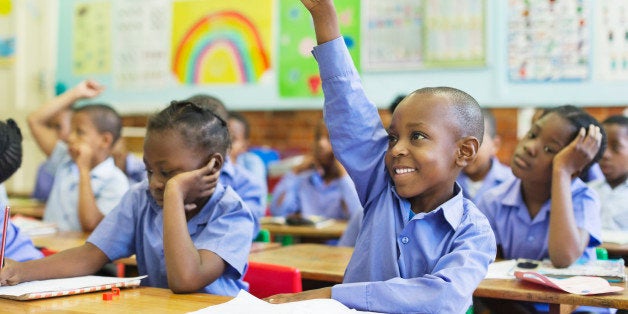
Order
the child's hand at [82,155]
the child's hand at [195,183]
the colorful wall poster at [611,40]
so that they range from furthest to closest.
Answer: the colorful wall poster at [611,40] → the child's hand at [82,155] → the child's hand at [195,183]

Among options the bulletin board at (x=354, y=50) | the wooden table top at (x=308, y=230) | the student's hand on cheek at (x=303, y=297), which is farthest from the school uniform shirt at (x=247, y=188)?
the bulletin board at (x=354, y=50)

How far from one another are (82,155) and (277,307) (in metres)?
2.23

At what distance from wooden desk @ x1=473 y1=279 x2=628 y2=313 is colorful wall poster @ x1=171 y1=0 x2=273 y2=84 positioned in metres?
3.88

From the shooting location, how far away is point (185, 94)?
581cm

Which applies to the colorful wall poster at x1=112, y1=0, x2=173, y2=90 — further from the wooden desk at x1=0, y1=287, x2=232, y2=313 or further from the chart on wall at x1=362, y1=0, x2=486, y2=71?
the wooden desk at x1=0, y1=287, x2=232, y2=313

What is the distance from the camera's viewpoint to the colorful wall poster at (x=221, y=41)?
18.1ft

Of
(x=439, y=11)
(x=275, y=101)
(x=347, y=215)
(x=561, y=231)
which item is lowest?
(x=347, y=215)

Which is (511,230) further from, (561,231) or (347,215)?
(347,215)

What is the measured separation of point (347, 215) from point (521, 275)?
2062mm

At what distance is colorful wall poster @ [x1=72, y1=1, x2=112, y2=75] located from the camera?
20.3 feet

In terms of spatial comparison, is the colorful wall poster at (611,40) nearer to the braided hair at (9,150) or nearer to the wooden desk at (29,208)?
the wooden desk at (29,208)

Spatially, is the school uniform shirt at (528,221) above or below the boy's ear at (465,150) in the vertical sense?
below

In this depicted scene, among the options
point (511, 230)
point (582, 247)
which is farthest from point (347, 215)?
point (582, 247)

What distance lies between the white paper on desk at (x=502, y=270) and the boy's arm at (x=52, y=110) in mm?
1738
